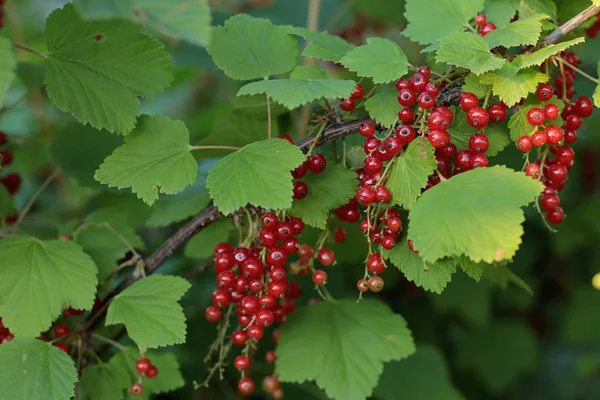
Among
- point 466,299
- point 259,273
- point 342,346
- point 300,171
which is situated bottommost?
point 466,299

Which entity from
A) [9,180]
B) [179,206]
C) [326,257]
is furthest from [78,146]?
[326,257]

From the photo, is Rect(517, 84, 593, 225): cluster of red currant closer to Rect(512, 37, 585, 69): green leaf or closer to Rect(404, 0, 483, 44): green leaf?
Rect(512, 37, 585, 69): green leaf

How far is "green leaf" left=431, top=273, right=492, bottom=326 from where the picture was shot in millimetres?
1695

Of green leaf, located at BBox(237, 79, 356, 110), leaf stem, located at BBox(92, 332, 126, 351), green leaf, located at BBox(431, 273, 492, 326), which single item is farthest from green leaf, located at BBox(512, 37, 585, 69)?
green leaf, located at BBox(431, 273, 492, 326)

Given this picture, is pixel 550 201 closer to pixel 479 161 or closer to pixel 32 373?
pixel 479 161

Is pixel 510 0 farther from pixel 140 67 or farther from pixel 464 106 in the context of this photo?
pixel 140 67

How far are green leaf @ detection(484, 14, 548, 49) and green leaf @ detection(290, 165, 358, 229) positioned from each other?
266mm

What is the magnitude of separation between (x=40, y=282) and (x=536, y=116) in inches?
28.5

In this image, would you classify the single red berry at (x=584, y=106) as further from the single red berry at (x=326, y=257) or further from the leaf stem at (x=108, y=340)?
the leaf stem at (x=108, y=340)

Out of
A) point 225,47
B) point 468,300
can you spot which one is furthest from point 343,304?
point 468,300

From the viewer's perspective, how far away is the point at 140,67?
2.84 feet

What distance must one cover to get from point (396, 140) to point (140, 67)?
15.3 inches

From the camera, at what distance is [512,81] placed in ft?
2.54

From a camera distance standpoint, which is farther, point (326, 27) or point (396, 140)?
point (326, 27)
